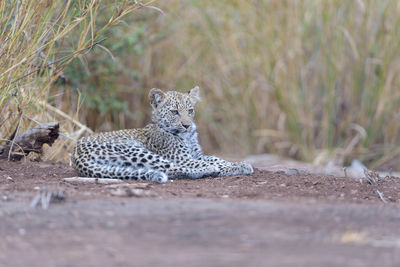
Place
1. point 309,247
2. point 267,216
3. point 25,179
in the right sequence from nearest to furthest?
point 309,247 → point 267,216 → point 25,179

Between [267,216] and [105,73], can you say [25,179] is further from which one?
[105,73]

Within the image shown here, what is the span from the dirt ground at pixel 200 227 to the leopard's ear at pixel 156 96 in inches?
78.4

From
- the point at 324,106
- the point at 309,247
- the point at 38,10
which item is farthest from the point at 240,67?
the point at 309,247

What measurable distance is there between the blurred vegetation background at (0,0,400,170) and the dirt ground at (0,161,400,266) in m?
4.30

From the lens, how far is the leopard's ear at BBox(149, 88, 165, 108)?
7980mm

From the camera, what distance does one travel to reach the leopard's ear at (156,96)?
26.2ft

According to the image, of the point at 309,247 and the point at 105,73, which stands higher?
the point at 105,73

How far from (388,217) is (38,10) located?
3918mm

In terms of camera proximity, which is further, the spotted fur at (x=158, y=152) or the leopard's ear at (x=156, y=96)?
the leopard's ear at (x=156, y=96)

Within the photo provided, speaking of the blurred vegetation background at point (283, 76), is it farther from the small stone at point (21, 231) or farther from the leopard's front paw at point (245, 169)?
the small stone at point (21, 231)

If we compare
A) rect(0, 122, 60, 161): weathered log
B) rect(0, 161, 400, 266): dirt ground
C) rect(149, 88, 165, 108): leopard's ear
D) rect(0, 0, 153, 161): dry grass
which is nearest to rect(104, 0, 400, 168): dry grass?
rect(149, 88, 165, 108): leopard's ear

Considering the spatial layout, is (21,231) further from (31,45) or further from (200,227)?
(31,45)

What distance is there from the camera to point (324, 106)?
10.6 metres

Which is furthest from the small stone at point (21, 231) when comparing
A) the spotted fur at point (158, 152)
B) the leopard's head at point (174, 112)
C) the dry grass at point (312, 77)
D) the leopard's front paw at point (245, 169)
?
the dry grass at point (312, 77)
